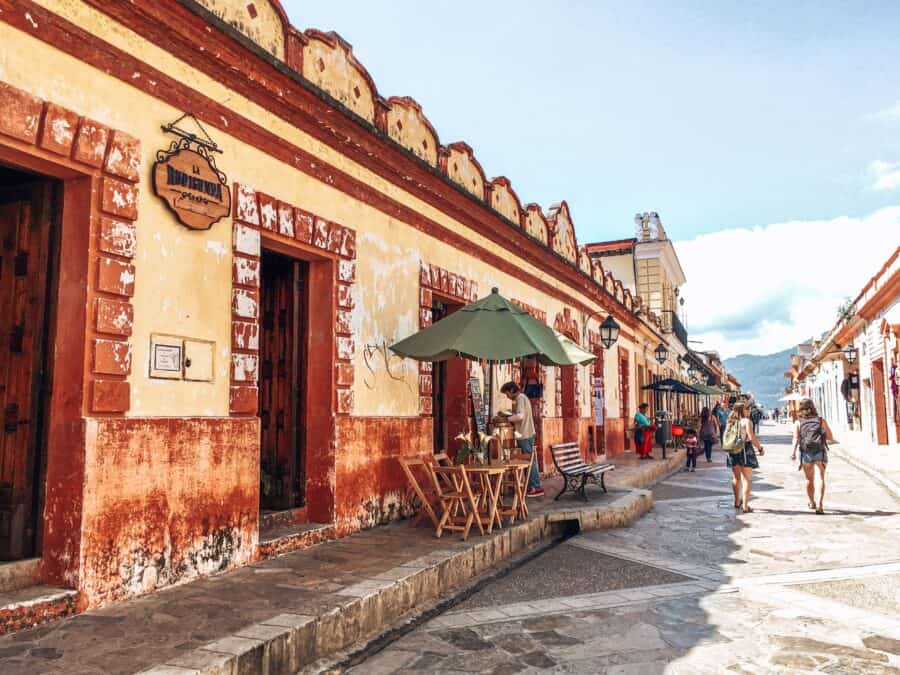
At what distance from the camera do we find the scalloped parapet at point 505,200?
11069mm

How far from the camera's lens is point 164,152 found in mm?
4949

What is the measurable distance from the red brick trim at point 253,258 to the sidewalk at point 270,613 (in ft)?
4.50

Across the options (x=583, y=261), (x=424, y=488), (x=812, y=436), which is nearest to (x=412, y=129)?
(x=424, y=488)

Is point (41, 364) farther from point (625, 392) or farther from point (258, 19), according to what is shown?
point (625, 392)

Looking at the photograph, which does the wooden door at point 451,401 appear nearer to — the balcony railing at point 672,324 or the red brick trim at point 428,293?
the red brick trim at point 428,293

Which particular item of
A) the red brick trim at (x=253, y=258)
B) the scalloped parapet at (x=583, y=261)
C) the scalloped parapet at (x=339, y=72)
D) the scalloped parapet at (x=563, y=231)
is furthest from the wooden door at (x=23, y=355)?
the scalloped parapet at (x=583, y=261)

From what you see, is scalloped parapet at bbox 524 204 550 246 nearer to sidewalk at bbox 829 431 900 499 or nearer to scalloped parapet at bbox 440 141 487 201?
scalloped parapet at bbox 440 141 487 201

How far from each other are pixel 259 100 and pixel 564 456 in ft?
21.1

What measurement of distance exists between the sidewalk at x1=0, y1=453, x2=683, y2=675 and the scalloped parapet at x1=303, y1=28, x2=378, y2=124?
4.32 meters

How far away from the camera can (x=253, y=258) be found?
18.9ft

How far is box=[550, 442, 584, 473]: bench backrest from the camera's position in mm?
9695

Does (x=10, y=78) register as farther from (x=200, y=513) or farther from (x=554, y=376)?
(x=554, y=376)

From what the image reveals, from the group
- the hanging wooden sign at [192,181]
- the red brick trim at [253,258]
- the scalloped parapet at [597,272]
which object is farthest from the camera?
the scalloped parapet at [597,272]

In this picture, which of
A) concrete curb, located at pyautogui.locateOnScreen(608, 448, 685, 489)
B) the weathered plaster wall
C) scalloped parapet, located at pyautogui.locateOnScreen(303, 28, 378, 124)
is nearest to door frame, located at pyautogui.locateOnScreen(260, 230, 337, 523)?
scalloped parapet, located at pyautogui.locateOnScreen(303, 28, 378, 124)
